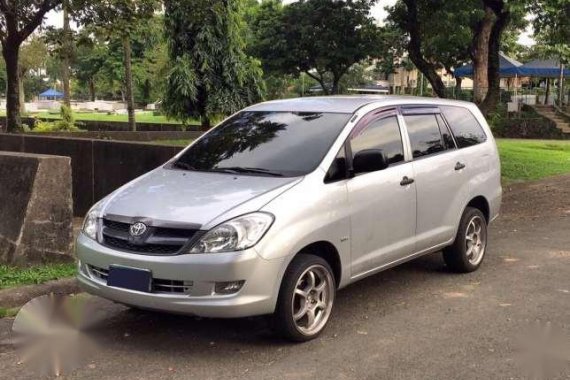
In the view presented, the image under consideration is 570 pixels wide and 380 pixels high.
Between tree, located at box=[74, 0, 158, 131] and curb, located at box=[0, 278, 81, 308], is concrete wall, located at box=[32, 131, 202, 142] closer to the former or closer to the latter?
tree, located at box=[74, 0, 158, 131]

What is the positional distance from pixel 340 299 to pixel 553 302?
1.79m

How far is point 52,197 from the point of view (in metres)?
6.53

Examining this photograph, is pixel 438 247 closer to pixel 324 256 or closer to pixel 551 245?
pixel 324 256

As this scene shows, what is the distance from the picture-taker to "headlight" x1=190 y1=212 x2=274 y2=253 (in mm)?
4234

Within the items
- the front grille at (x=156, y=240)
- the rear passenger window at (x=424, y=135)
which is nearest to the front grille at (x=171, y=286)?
the front grille at (x=156, y=240)

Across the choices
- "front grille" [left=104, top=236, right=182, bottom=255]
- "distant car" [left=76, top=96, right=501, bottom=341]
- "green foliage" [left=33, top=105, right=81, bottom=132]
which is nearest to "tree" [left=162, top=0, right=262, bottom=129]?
"green foliage" [left=33, top=105, right=81, bottom=132]

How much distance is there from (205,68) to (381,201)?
1567 centimetres

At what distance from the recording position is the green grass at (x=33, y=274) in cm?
591

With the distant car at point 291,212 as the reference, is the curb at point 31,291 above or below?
below

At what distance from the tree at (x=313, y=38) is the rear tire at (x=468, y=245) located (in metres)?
21.6

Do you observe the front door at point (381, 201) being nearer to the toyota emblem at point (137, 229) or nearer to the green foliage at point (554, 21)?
the toyota emblem at point (137, 229)

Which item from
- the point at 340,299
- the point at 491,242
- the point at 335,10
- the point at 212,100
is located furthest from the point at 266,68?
the point at 340,299

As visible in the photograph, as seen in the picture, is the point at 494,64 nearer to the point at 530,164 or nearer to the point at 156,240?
the point at 530,164

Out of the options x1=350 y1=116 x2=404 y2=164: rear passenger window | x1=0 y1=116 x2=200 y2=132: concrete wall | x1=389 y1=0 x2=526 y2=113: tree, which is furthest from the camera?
x1=0 y1=116 x2=200 y2=132: concrete wall
